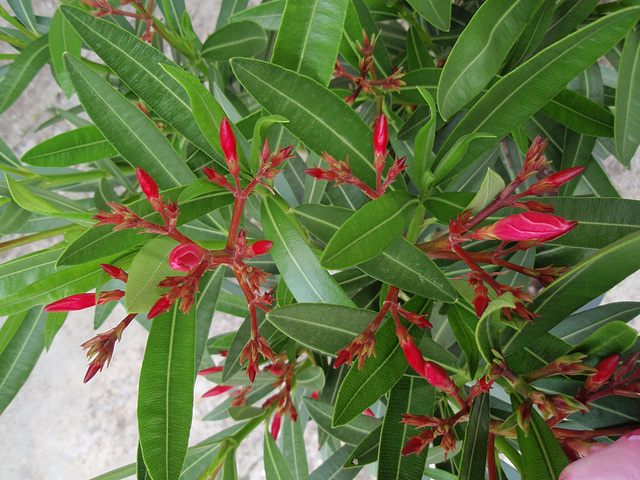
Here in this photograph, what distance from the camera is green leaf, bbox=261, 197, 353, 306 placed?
19.1 inches

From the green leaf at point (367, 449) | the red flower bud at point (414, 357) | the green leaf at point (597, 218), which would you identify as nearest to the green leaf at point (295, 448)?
the green leaf at point (367, 449)

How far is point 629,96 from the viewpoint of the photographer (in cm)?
56

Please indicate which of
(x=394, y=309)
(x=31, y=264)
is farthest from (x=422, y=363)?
(x=31, y=264)

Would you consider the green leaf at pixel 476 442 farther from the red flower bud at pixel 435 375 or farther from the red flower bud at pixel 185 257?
the red flower bud at pixel 185 257

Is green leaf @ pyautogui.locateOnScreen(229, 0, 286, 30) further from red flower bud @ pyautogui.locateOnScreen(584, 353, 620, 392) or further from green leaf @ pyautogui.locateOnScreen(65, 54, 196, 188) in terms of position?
red flower bud @ pyautogui.locateOnScreen(584, 353, 620, 392)

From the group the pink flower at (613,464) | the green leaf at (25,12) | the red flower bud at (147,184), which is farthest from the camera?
the green leaf at (25,12)

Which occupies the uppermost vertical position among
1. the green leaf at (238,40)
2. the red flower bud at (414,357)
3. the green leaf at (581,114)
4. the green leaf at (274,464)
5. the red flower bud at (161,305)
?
the green leaf at (238,40)

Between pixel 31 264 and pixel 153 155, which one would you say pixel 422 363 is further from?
pixel 31 264

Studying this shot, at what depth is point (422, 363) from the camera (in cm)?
44

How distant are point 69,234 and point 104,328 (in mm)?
1241

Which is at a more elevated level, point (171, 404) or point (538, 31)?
point (538, 31)

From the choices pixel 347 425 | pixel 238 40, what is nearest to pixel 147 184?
pixel 238 40

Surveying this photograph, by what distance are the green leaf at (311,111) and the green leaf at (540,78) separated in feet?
0.34

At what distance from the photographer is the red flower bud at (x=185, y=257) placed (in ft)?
1.30
